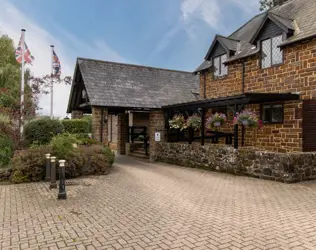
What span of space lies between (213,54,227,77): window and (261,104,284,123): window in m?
3.55

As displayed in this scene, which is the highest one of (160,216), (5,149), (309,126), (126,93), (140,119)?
(126,93)

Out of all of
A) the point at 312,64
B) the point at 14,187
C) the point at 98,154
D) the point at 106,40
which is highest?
the point at 106,40

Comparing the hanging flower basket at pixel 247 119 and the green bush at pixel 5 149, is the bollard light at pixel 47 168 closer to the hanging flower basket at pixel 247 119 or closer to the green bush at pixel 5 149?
the green bush at pixel 5 149

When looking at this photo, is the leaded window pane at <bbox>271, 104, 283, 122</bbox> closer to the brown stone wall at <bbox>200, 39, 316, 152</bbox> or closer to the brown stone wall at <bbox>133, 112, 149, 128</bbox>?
the brown stone wall at <bbox>200, 39, 316, 152</bbox>

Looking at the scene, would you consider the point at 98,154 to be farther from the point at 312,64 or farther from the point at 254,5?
the point at 254,5

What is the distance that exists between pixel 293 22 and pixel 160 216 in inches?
436

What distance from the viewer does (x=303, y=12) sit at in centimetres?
1273

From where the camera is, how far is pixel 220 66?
1551 cm

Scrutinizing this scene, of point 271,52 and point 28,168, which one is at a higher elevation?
point 271,52

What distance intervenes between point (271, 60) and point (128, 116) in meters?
10.5

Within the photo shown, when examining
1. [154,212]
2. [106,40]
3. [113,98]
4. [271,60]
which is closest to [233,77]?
[271,60]

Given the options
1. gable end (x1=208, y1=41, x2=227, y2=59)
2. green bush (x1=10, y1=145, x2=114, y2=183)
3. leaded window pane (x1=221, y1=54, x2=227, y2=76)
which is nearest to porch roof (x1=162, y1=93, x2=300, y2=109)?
leaded window pane (x1=221, y1=54, x2=227, y2=76)

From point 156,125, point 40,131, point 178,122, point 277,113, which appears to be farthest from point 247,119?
point 40,131

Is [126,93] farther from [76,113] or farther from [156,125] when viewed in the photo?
[76,113]
